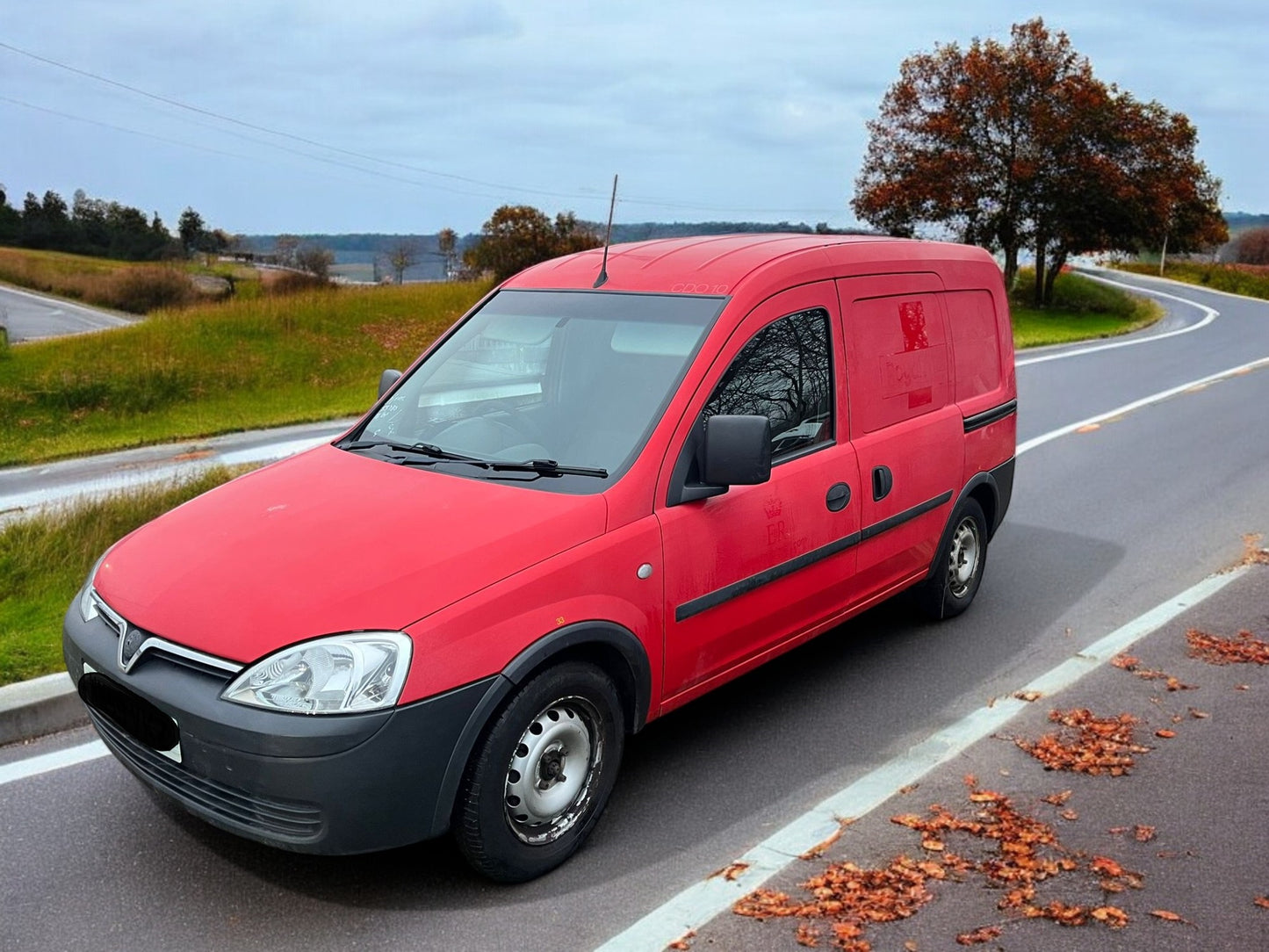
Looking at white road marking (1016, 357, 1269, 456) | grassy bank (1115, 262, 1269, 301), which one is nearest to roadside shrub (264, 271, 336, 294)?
white road marking (1016, 357, 1269, 456)

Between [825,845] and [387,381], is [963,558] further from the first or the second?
[387,381]

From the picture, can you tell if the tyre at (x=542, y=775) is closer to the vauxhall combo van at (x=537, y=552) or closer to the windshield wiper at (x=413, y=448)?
the vauxhall combo van at (x=537, y=552)

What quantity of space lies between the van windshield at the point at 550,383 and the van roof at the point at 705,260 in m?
0.08

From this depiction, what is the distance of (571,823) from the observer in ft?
13.1

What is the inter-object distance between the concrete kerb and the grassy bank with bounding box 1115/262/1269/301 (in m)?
67.2

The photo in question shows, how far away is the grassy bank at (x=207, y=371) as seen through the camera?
16578 millimetres

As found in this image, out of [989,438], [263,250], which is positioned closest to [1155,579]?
[989,438]

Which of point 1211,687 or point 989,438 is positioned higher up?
point 989,438

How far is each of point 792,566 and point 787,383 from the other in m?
0.75

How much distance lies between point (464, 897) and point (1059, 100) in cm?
4502

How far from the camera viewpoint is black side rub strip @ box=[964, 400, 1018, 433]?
6125 mm

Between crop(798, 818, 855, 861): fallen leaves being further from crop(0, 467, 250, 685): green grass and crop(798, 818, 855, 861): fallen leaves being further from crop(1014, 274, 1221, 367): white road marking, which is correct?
crop(1014, 274, 1221, 367): white road marking

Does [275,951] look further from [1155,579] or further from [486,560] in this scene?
[1155,579]

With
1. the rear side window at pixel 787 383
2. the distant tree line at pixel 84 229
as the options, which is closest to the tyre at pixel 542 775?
the rear side window at pixel 787 383
